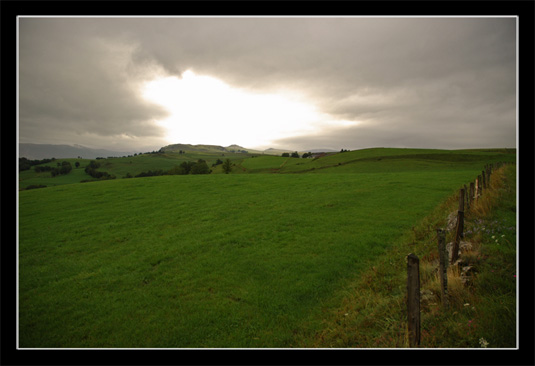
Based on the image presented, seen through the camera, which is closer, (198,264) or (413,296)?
(413,296)

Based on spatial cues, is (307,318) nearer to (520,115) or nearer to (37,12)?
(520,115)

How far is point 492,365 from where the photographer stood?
2602 mm

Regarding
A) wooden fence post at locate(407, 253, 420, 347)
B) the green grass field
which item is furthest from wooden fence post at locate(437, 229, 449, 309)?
the green grass field

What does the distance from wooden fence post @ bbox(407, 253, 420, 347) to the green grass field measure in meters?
2.44

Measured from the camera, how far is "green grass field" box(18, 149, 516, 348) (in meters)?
5.66

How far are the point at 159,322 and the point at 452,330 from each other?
6429mm

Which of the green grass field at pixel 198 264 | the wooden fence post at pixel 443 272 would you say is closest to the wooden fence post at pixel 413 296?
the wooden fence post at pixel 443 272

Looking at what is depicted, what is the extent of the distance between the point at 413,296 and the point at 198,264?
7.86 meters

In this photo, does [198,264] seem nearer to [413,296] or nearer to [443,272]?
[413,296]

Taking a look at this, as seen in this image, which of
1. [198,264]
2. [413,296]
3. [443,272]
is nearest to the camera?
[413,296]

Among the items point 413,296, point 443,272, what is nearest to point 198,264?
point 413,296

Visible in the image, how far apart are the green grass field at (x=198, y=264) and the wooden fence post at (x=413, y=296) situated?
2.44 m

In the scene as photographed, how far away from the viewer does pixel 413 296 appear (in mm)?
3465

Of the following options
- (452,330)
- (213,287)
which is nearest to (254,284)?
(213,287)
